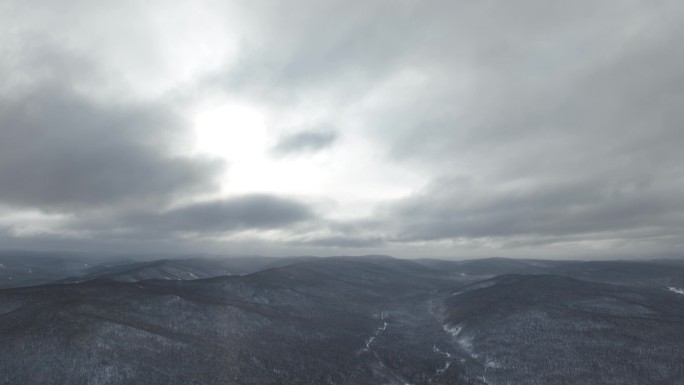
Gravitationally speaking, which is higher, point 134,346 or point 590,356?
point 134,346

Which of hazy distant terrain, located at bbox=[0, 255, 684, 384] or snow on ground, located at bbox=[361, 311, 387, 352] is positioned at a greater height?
hazy distant terrain, located at bbox=[0, 255, 684, 384]

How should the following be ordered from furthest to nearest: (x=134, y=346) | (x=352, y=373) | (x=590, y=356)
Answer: (x=590, y=356) < (x=352, y=373) < (x=134, y=346)

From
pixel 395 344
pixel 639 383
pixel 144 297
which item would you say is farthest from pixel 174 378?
pixel 639 383

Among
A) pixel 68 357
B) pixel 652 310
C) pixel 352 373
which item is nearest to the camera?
pixel 68 357

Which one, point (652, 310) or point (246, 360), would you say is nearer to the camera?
point (246, 360)

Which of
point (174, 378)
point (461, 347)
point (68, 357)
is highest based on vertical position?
point (68, 357)

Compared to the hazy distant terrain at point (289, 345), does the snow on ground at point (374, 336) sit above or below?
below

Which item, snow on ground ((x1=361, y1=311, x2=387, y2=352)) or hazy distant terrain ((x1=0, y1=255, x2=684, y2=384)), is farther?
snow on ground ((x1=361, y1=311, x2=387, y2=352))

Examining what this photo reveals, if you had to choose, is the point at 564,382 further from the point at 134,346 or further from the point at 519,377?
the point at 134,346

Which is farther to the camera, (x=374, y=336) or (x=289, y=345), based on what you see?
(x=374, y=336)

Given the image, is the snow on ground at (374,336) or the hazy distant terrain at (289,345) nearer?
the hazy distant terrain at (289,345)

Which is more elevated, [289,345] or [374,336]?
[289,345]
